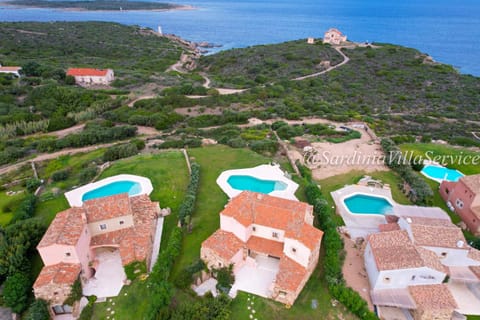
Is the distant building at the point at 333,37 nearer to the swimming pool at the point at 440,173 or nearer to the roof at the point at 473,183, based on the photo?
the swimming pool at the point at 440,173

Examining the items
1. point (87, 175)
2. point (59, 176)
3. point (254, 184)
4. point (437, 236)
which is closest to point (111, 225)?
point (87, 175)

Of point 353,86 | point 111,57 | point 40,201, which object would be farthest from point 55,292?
point 111,57

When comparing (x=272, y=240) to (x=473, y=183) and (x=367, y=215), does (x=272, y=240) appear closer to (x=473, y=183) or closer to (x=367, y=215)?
(x=367, y=215)

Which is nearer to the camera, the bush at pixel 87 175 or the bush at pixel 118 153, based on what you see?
the bush at pixel 87 175

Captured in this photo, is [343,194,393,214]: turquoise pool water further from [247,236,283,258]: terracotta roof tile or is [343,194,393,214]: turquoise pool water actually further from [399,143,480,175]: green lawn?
[399,143,480,175]: green lawn

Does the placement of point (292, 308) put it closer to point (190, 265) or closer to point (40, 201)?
point (190, 265)

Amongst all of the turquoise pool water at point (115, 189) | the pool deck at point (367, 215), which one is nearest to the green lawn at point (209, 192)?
the turquoise pool water at point (115, 189)

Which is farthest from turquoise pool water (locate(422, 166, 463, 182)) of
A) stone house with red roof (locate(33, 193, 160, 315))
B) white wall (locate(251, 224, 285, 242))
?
stone house with red roof (locate(33, 193, 160, 315))

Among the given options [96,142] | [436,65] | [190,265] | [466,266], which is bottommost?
[96,142]
